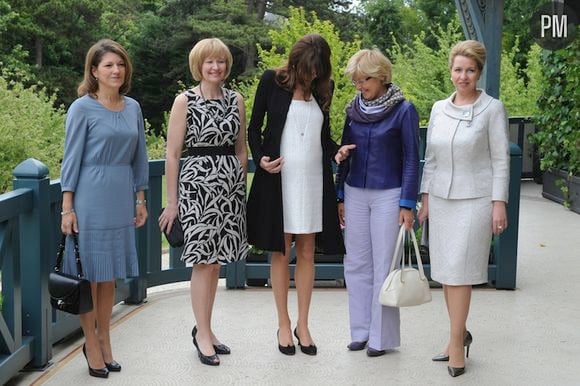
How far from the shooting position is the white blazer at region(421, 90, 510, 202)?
4016mm

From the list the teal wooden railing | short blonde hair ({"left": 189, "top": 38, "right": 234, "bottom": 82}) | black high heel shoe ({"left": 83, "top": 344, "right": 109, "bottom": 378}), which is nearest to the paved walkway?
black high heel shoe ({"left": 83, "top": 344, "right": 109, "bottom": 378})

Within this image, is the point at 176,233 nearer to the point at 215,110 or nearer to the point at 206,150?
the point at 206,150

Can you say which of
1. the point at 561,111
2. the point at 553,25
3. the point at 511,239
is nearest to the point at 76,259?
the point at 511,239

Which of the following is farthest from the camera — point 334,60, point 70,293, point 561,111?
point 334,60

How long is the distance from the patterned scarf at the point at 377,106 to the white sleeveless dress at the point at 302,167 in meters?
0.20

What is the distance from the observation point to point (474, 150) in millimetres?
4020

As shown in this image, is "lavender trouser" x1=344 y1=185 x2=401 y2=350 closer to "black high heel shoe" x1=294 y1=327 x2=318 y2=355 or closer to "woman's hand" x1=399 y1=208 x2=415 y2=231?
"woman's hand" x1=399 y1=208 x2=415 y2=231

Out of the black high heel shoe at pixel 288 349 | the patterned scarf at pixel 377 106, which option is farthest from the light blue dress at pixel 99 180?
the patterned scarf at pixel 377 106

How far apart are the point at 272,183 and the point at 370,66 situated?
0.78 m

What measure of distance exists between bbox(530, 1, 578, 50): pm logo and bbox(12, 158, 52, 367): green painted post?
18.4 ft

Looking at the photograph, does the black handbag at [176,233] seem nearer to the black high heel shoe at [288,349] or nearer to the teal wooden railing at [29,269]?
the teal wooden railing at [29,269]

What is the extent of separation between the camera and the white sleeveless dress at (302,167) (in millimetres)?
4297

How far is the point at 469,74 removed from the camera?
4.03 metres

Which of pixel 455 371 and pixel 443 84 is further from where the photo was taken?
pixel 443 84
